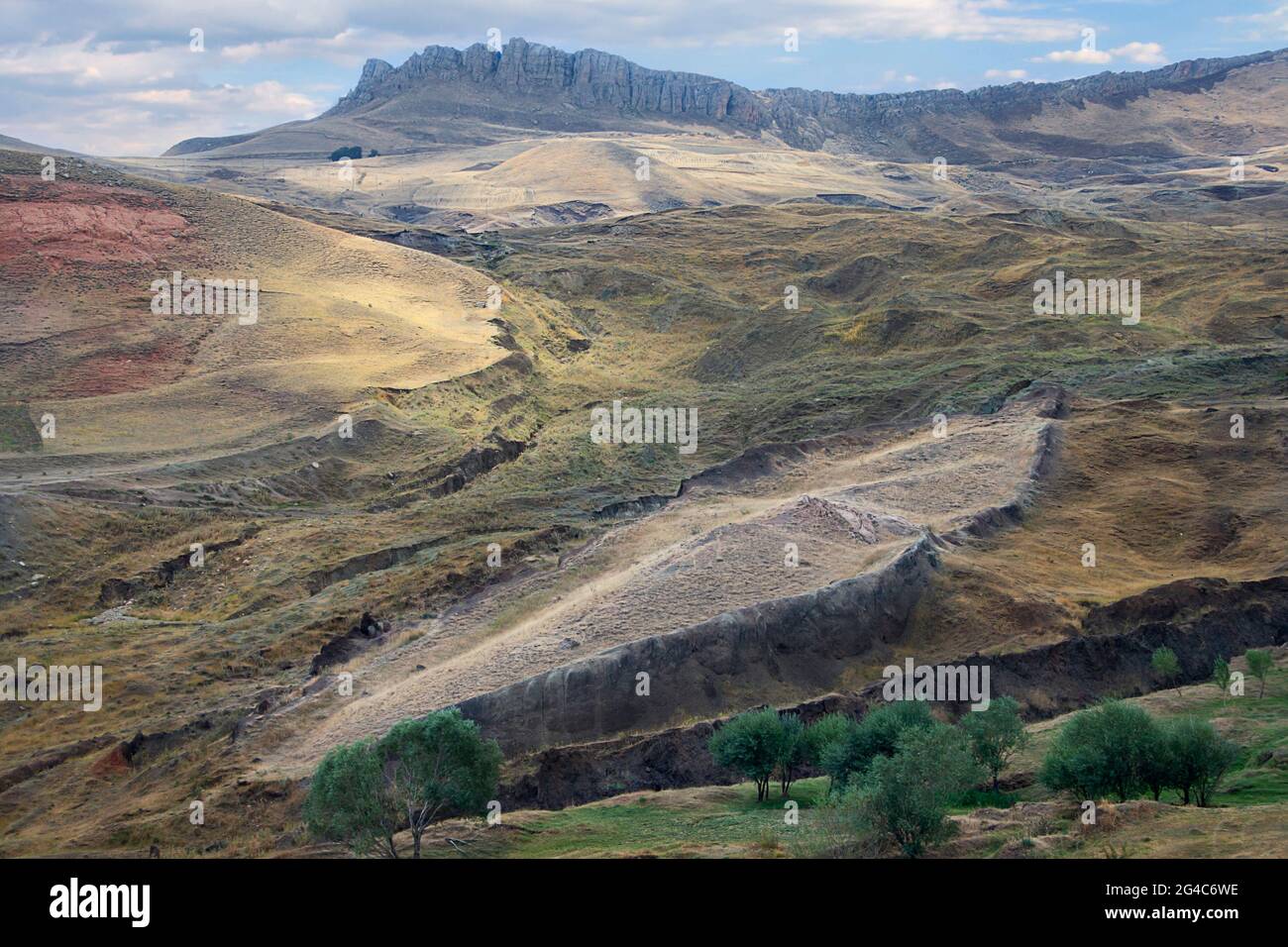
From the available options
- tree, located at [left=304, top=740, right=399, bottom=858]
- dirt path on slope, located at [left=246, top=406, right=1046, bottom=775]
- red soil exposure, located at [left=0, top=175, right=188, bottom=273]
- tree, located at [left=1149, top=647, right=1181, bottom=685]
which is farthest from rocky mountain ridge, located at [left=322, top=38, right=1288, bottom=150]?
tree, located at [left=304, top=740, right=399, bottom=858]

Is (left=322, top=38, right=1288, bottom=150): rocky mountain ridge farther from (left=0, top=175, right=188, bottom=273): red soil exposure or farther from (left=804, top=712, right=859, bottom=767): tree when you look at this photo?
(left=804, top=712, right=859, bottom=767): tree

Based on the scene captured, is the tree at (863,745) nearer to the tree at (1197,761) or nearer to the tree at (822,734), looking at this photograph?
the tree at (822,734)

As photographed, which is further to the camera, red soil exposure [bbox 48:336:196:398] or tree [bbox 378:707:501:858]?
red soil exposure [bbox 48:336:196:398]

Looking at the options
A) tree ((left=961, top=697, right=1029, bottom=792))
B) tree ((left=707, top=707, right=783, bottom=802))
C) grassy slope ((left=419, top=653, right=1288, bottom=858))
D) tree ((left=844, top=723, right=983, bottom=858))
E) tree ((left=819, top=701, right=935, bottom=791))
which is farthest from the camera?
tree ((left=707, top=707, right=783, bottom=802))

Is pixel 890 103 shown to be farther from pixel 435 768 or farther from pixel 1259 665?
pixel 435 768

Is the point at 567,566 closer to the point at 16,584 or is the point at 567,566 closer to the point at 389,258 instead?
the point at 16,584

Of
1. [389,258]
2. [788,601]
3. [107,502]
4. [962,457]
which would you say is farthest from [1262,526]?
[389,258]

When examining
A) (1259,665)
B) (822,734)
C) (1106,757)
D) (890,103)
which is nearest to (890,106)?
(890,103)
